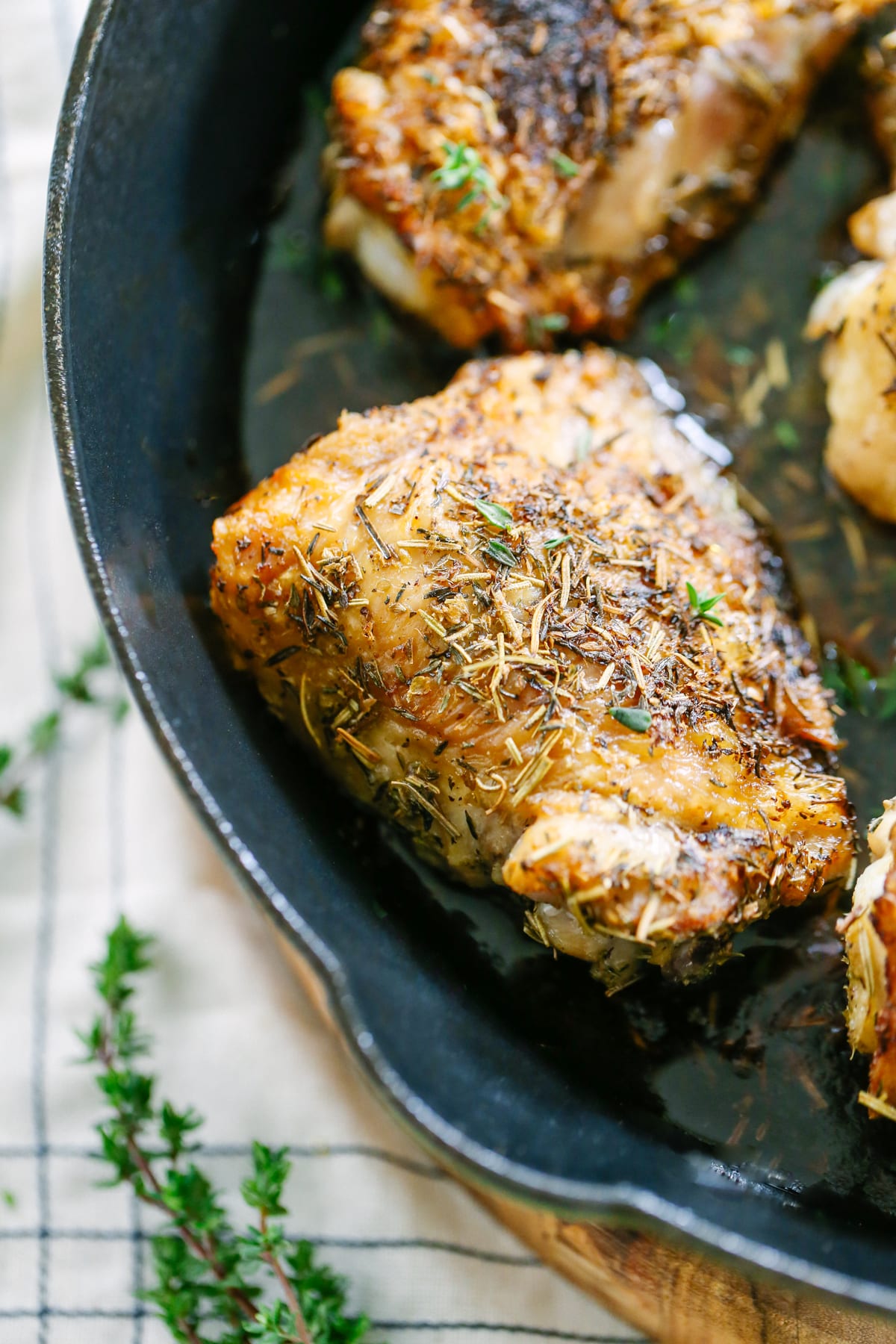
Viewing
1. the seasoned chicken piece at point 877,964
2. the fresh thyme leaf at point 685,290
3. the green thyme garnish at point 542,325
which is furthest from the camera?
the fresh thyme leaf at point 685,290

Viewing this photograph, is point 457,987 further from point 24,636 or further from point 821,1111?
point 24,636

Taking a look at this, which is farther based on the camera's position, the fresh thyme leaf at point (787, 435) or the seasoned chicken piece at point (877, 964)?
the fresh thyme leaf at point (787, 435)

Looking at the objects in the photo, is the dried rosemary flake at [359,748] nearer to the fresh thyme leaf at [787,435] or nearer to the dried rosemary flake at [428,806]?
the dried rosemary flake at [428,806]

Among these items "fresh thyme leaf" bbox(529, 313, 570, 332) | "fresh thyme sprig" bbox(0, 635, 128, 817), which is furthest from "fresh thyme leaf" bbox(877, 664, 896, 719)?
"fresh thyme sprig" bbox(0, 635, 128, 817)

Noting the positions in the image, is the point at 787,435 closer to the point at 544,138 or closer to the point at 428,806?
the point at 544,138

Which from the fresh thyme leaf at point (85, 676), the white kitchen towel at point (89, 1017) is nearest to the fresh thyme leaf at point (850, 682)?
the white kitchen towel at point (89, 1017)

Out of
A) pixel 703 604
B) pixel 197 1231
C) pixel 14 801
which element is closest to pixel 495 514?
pixel 703 604

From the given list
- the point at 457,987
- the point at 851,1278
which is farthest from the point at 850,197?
the point at 851,1278
